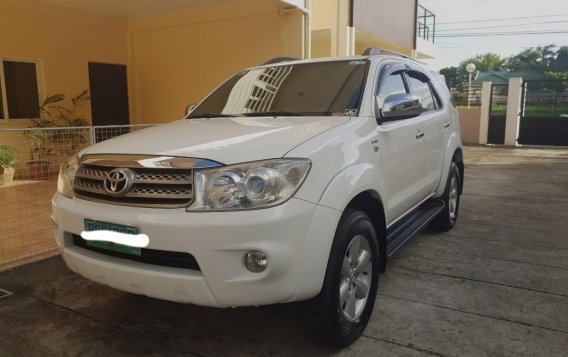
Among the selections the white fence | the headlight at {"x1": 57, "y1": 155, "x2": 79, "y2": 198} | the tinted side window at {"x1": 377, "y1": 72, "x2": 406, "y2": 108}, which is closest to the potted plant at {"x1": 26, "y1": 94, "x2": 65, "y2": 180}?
the white fence

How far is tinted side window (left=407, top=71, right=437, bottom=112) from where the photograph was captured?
4.41m

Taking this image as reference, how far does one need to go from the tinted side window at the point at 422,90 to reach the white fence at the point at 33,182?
3200 mm

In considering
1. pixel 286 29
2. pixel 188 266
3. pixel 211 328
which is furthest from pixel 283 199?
pixel 286 29

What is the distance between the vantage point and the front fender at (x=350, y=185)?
8.30 feet

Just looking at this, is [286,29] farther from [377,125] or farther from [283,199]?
[283,199]

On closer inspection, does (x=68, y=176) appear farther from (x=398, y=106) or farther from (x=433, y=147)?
(x=433, y=147)

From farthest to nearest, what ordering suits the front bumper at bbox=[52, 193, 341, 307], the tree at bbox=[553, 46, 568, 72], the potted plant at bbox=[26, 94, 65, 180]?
the tree at bbox=[553, 46, 568, 72] < the potted plant at bbox=[26, 94, 65, 180] < the front bumper at bbox=[52, 193, 341, 307]

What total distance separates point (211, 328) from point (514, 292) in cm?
227

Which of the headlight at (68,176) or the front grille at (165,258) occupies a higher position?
the headlight at (68,176)

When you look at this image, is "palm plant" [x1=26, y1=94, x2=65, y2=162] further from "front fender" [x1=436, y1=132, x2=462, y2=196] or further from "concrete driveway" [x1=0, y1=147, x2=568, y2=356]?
"front fender" [x1=436, y1=132, x2=462, y2=196]

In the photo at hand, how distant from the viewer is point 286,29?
8914mm

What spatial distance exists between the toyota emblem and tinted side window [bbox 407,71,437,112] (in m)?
2.78

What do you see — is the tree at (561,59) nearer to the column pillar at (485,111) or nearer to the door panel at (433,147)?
the column pillar at (485,111)

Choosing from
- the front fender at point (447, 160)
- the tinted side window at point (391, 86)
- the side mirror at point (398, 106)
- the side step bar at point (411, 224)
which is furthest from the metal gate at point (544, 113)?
the side mirror at point (398, 106)
